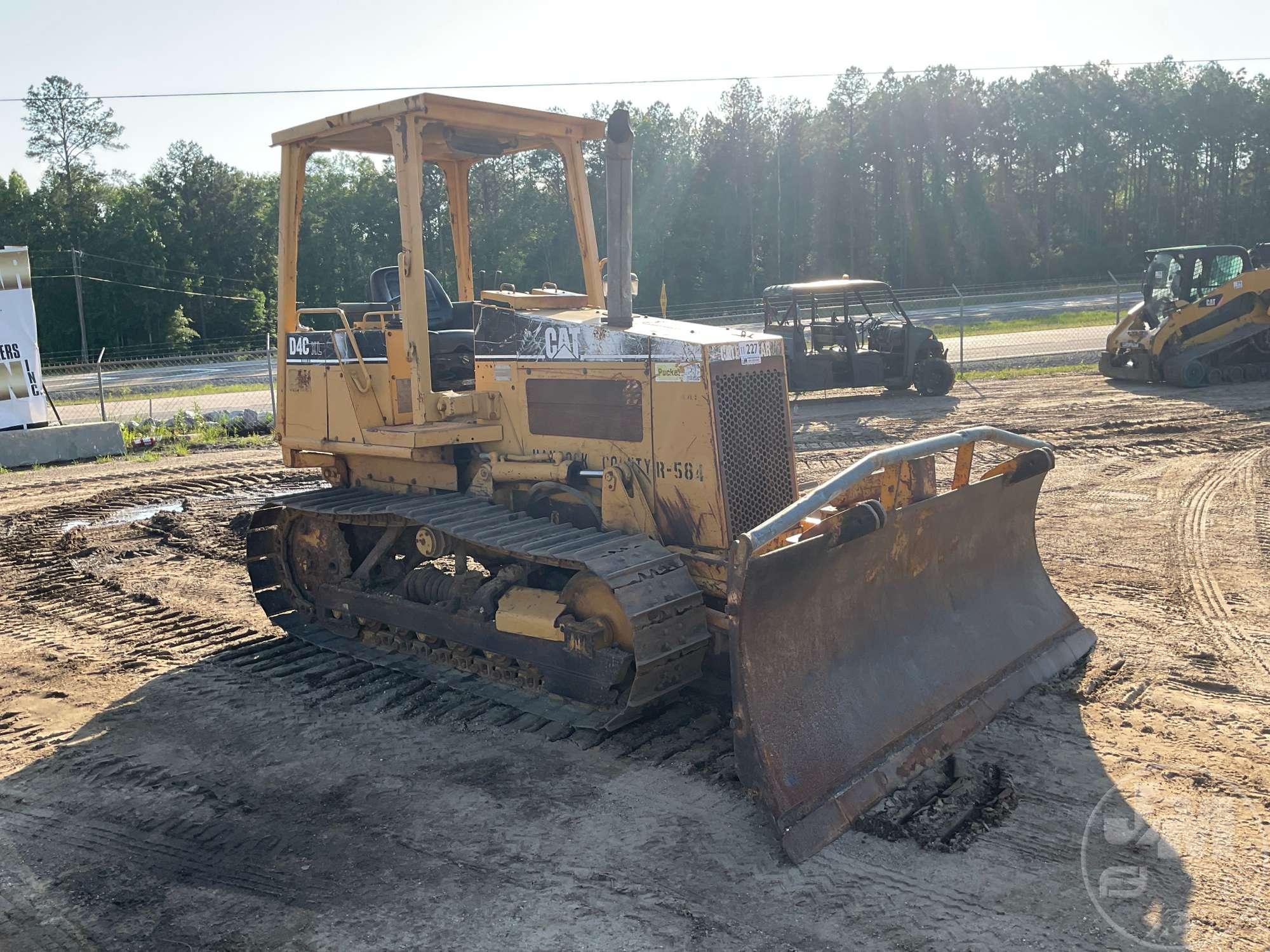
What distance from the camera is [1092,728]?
209 inches

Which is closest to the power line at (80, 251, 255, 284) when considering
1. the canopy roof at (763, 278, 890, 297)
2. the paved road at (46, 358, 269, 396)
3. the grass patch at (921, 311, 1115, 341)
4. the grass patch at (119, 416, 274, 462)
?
the paved road at (46, 358, 269, 396)

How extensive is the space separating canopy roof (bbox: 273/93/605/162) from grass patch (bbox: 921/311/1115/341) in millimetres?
23994

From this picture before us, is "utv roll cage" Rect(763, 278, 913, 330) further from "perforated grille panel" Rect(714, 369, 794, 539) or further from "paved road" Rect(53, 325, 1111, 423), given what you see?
"perforated grille panel" Rect(714, 369, 794, 539)

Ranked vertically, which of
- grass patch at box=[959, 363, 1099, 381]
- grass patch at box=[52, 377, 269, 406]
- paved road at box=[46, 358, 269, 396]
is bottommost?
grass patch at box=[959, 363, 1099, 381]

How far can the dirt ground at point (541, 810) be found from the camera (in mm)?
3879

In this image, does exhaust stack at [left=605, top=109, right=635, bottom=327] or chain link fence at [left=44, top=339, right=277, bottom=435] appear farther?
chain link fence at [left=44, top=339, right=277, bottom=435]

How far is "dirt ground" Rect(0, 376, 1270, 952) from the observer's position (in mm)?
3879

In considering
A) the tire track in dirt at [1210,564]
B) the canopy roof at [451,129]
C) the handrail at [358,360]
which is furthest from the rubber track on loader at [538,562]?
the tire track in dirt at [1210,564]

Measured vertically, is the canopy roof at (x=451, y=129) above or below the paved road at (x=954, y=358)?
above

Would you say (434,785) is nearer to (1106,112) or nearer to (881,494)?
(881,494)

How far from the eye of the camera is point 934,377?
58.3 feet

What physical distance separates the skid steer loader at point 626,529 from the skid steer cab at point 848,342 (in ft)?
34.4

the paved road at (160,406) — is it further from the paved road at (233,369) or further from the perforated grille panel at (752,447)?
the perforated grille panel at (752,447)

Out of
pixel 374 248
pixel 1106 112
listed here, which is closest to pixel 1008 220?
pixel 1106 112
